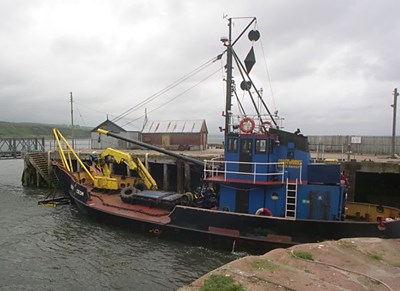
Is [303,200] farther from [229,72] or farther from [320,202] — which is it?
[229,72]

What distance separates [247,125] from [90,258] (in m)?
8.28

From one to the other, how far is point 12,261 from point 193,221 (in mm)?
7108

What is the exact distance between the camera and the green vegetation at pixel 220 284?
547 centimetres

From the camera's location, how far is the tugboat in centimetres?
1192

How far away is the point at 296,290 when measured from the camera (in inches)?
222

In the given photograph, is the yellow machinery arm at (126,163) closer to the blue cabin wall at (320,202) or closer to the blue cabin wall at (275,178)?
the blue cabin wall at (275,178)

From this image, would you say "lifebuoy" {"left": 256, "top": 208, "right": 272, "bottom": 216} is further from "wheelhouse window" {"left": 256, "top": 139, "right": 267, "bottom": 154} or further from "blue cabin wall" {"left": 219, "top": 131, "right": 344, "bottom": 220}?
"wheelhouse window" {"left": 256, "top": 139, "right": 267, "bottom": 154}

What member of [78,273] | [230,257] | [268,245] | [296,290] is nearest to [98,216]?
[78,273]

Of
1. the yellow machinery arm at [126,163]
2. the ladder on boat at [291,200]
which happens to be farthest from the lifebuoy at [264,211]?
the yellow machinery arm at [126,163]

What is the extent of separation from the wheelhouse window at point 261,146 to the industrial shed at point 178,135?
23.9 meters

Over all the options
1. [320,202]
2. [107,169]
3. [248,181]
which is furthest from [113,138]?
[320,202]

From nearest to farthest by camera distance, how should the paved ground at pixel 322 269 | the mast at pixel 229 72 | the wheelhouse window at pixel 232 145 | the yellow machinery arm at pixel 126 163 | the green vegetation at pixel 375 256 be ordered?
the paved ground at pixel 322 269, the green vegetation at pixel 375 256, the wheelhouse window at pixel 232 145, the mast at pixel 229 72, the yellow machinery arm at pixel 126 163

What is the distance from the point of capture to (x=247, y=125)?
1321 cm

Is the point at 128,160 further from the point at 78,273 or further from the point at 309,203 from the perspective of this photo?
the point at 309,203
